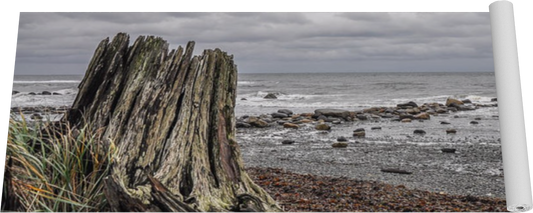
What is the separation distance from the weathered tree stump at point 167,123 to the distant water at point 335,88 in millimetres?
117

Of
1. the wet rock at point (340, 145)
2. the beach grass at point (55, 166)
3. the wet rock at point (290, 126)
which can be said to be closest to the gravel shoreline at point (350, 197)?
the wet rock at point (340, 145)

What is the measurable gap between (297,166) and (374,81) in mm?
809

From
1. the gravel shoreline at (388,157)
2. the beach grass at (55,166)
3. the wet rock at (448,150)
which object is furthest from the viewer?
the wet rock at (448,150)

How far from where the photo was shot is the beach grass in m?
3.62

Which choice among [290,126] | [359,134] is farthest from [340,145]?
[290,126]

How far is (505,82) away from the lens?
3734mm

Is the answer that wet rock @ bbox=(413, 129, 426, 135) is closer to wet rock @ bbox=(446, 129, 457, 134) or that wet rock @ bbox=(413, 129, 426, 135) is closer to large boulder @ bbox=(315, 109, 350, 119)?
wet rock @ bbox=(446, 129, 457, 134)

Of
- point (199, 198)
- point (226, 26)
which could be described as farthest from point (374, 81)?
point (199, 198)

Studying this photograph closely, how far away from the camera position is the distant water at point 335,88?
12.7 feet

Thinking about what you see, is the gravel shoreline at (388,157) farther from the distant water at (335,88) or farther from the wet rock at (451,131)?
the distant water at (335,88)

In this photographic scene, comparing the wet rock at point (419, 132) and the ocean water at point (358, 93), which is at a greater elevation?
the ocean water at point (358, 93)

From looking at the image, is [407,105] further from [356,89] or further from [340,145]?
[340,145]

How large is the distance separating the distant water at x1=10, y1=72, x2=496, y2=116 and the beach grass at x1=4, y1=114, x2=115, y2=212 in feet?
0.80
